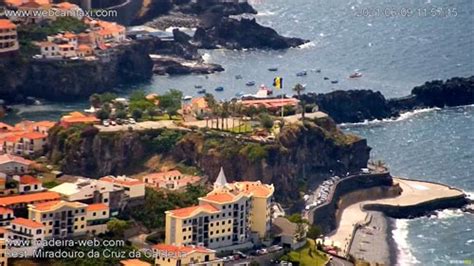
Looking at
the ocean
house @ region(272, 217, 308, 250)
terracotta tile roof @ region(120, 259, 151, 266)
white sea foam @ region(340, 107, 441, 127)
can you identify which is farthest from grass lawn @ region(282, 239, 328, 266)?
white sea foam @ region(340, 107, 441, 127)

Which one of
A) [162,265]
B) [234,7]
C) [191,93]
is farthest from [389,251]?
[234,7]

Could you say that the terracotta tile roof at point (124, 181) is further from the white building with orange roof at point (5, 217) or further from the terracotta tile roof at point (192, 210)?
the white building with orange roof at point (5, 217)

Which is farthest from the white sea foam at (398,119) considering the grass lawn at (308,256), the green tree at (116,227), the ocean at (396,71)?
the green tree at (116,227)

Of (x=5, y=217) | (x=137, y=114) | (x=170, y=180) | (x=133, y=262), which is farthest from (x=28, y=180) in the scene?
(x=137, y=114)

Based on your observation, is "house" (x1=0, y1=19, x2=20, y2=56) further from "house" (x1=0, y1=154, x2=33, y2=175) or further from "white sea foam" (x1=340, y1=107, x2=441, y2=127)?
"house" (x1=0, y1=154, x2=33, y2=175)

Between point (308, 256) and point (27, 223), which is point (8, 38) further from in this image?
point (27, 223)

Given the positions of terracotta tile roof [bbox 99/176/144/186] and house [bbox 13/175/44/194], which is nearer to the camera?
house [bbox 13/175/44/194]
